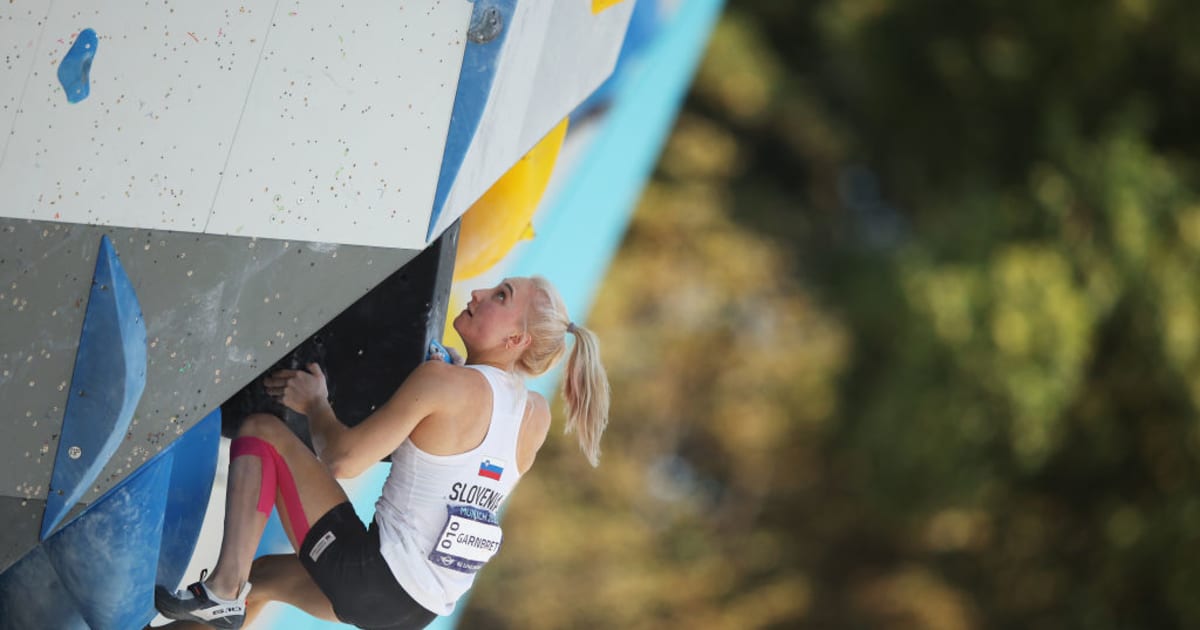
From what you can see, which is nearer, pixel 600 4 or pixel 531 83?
pixel 531 83

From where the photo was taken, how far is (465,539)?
2.59m

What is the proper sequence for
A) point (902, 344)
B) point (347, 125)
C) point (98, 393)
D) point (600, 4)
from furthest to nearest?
point (902, 344)
point (600, 4)
point (347, 125)
point (98, 393)

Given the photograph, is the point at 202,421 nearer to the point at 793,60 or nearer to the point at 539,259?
the point at 539,259

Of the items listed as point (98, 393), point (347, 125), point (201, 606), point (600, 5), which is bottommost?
point (201, 606)

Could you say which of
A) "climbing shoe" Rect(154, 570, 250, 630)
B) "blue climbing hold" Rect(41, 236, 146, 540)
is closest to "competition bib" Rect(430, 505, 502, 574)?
"climbing shoe" Rect(154, 570, 250, 630)

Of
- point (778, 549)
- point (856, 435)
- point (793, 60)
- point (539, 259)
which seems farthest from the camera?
point (793, 60)

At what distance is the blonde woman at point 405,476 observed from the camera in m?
2.49

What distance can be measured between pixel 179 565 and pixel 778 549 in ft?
25.2

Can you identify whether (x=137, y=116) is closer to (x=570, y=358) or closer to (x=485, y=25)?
(x=485, y=25)

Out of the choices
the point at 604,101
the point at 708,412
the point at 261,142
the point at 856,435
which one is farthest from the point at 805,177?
the point at 261,142

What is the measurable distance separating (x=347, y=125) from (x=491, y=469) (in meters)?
0.66

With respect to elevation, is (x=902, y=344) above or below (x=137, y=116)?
below

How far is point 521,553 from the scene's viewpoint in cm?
938

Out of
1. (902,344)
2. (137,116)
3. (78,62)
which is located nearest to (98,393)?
(137,116)
